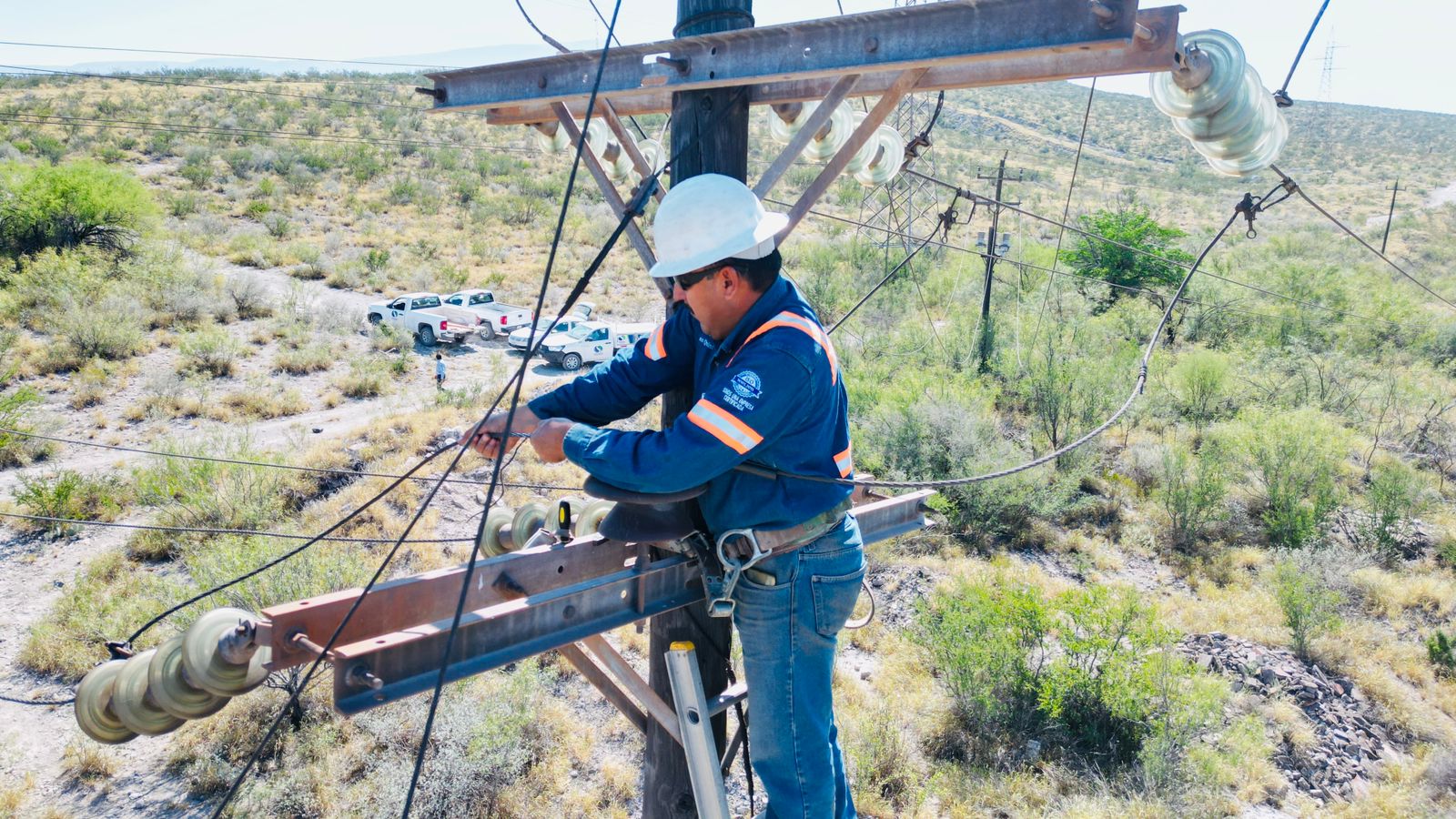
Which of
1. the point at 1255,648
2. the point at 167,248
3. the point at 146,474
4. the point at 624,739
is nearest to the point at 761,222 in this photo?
the point at 624,739

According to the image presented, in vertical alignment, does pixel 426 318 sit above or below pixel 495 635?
below

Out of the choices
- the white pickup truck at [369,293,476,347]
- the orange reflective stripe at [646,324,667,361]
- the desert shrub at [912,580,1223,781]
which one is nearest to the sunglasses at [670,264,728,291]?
the orange reflective stripe at [646,324,667,361]

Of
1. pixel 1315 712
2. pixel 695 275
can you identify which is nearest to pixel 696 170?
pixel 695 275

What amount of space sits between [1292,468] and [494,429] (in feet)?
38.6

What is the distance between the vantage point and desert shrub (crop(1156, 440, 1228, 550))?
1061 centimetres

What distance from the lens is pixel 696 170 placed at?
3160 millimetres

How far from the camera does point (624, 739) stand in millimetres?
6426

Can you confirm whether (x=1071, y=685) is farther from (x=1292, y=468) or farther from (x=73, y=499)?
(x=73, y=499)

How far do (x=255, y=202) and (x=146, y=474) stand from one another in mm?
22881

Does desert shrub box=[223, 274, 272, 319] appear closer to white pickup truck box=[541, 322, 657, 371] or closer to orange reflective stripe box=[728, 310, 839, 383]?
white pickup truck box=[541, 322, 657, 371]

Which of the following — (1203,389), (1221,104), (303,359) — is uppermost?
(1221,104)

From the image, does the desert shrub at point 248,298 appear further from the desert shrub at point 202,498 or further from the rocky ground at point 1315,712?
the rocky ground at point 1315,712

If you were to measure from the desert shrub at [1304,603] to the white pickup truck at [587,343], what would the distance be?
14.1 m

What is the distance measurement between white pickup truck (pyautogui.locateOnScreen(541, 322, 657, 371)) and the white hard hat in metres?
17.5
